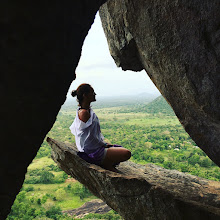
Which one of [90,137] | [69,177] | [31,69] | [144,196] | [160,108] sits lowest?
[69,177]

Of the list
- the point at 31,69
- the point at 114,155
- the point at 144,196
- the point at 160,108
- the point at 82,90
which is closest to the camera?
the point at 31,69

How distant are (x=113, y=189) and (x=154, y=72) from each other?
3426mm

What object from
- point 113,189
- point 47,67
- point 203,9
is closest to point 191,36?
point 203,9

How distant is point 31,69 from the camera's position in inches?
75.4

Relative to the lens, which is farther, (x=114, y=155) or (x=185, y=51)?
(x=114, y=155)


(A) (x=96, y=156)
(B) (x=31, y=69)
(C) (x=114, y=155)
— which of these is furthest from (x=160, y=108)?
(B) (x=31, y=69)

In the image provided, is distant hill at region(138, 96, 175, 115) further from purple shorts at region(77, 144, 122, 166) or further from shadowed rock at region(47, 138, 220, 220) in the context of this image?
purple shorts at region(77, 144, 122, 166)

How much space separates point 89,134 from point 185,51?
3.09 meters

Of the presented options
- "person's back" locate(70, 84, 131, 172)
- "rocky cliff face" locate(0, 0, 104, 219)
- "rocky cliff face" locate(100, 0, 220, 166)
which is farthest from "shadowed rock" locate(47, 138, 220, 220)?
"rocky cliff face" locate(0, 0, 104, 219)

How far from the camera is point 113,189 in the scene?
14.5ft

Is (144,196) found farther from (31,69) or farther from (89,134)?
(31,69)

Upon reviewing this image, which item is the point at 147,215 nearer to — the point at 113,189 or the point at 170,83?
the point at 113,189

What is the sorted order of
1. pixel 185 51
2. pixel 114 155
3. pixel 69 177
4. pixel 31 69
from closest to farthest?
pixel 31 69, pixel 185 51, pixel 114 155, pixel 69 177

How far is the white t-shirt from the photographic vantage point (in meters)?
4.54
